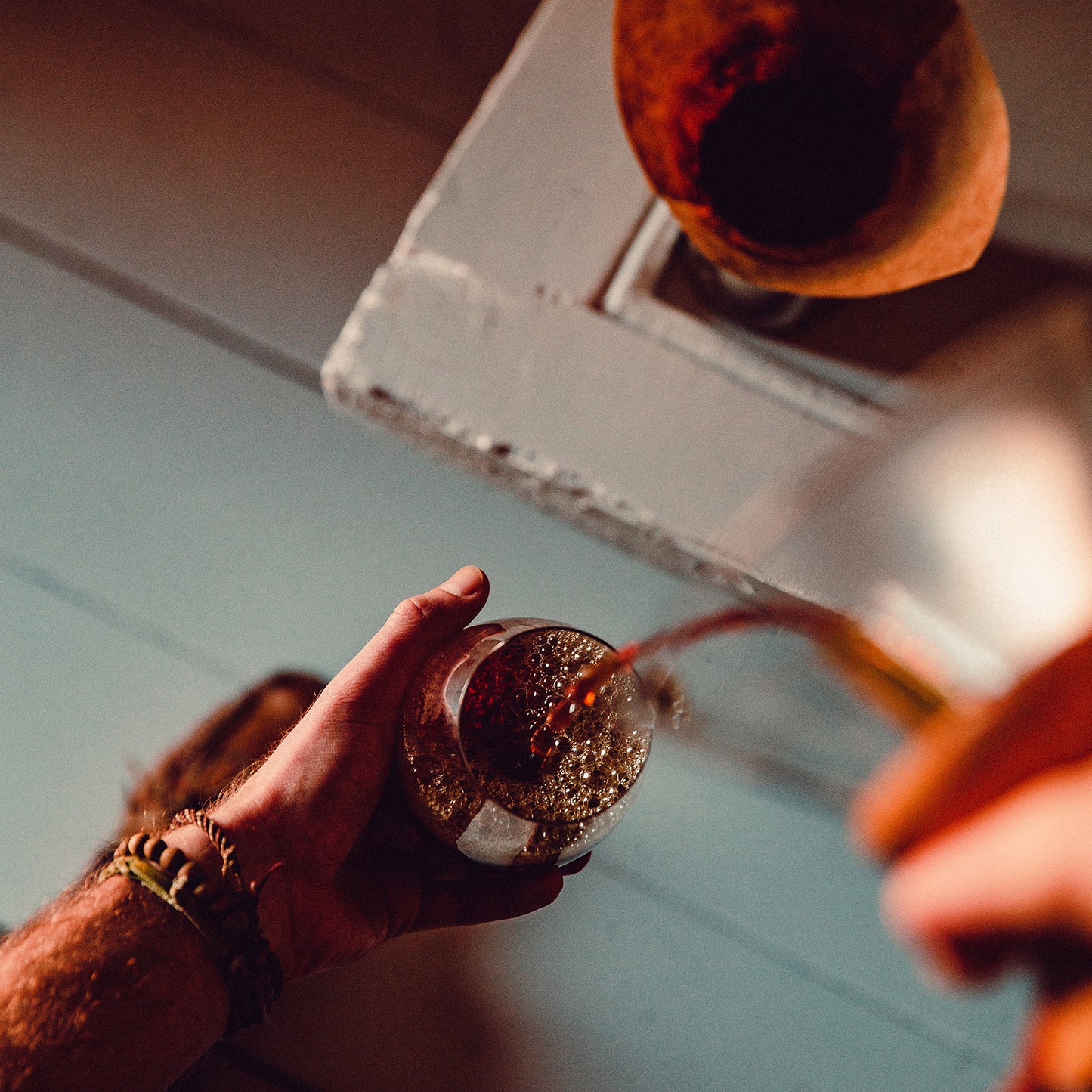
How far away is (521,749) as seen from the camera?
11.7 inches

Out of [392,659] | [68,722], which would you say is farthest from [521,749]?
[68,722]

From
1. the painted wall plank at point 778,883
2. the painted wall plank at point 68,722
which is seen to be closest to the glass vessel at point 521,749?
the painted wall plank at point 778,883

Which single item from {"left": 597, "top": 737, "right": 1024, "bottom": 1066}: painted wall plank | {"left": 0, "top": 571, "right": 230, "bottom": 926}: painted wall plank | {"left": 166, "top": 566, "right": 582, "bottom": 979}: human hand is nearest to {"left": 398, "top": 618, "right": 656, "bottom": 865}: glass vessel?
{"left": 166, "top": 566, "right": 582, "bottom": 979}: human hand

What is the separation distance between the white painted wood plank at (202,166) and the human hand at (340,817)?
1.13ft

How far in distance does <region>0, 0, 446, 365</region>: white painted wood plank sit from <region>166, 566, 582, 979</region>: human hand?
0.35 meters

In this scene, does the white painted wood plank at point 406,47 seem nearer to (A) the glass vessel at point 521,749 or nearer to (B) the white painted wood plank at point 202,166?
(B) the white painted wood plank at point 202,166

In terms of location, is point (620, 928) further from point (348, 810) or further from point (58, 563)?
point (58, 563)

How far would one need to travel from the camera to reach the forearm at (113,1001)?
0.34 m

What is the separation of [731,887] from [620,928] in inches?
3.4

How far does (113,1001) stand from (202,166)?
0.60m

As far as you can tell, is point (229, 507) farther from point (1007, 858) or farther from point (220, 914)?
point (1007, 858)

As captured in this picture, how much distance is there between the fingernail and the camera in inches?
16.4

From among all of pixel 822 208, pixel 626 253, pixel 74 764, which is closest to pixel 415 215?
pixel 626 253

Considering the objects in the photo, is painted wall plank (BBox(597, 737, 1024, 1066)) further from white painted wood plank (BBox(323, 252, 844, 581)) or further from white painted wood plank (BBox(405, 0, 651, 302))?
white painted wood plank (BBox(405, 0, 651, 302))
